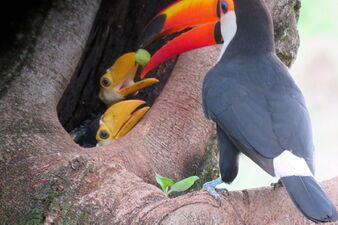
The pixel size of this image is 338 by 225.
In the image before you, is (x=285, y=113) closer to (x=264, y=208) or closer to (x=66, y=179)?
(x=264, y=208)

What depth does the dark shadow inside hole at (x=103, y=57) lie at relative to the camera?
13.9ft

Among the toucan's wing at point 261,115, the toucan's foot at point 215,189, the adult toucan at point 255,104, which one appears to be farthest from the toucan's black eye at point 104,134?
the toucan's foot at point 215,189

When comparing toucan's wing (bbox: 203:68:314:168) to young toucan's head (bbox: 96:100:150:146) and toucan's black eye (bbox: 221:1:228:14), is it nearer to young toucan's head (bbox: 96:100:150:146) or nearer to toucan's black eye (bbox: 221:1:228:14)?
toucan's black eye (bbox: 221:1:228:14)

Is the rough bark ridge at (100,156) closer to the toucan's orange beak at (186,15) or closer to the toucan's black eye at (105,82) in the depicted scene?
the toucan's orange beak at (186,15)

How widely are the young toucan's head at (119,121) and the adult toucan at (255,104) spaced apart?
447 mm

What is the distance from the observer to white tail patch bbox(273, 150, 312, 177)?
275 centimetres

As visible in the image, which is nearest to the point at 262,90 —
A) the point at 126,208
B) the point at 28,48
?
the point at 126,208

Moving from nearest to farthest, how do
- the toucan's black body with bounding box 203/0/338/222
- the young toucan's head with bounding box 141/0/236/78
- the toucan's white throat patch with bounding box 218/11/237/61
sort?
the toucan's black body with bounding box 203/0/338/222 < the toucan's white throat patch with bounding box 218/11/237/61 < the young toucan's head with bounding box 141/0/236/78

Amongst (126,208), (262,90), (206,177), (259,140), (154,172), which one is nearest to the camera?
(126,208)

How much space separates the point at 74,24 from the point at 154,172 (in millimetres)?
793

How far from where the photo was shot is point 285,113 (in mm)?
3068

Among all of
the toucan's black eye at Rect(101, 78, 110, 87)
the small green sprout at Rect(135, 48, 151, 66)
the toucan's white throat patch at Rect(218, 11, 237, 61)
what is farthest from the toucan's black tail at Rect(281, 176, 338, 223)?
the toucan's black eye at Rect(101, 78, 110, 87)

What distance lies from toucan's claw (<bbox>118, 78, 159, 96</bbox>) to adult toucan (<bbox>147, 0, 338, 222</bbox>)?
369 millimetres

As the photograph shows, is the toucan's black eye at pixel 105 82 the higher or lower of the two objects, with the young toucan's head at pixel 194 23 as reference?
lower
